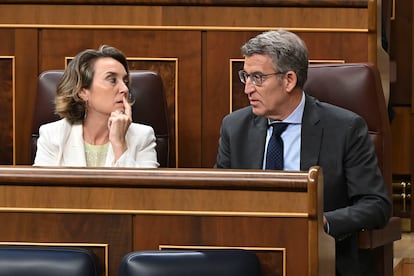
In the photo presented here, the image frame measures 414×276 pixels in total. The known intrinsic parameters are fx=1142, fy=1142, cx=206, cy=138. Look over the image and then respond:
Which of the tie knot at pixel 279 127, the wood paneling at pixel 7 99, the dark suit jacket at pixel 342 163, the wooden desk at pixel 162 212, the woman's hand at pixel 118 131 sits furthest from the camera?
the wood paneling at pixel 7 99

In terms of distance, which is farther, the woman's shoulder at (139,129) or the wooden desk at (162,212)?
the woman's shoulder at (139,129)

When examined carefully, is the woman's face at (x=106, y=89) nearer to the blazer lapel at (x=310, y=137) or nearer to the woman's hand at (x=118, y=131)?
the woman's hand at (x=118, y=131)

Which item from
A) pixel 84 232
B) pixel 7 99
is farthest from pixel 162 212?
pixel 7 99

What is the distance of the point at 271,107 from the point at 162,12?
0.33m

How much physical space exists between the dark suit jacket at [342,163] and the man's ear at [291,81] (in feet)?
0.08

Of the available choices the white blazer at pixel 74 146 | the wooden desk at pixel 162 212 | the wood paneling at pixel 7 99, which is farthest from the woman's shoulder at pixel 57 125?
the wooden desk at pixel 162 212

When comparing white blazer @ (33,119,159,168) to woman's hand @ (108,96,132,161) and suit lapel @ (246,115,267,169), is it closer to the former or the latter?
woman's hand @ (108,96,132,161)

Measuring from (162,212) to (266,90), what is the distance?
35cm

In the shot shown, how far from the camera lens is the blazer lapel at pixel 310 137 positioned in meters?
1.32

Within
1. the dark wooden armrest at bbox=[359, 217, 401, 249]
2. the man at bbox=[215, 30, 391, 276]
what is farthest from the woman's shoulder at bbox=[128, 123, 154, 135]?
the dark wooden armrest at bbox=[359, 217, 401, 249]

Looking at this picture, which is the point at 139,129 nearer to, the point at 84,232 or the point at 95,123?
the point at 95,123

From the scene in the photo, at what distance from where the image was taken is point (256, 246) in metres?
1.06

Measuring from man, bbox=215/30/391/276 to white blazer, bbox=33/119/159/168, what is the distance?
141 millimetres

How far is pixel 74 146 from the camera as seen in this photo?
1.50 meters
